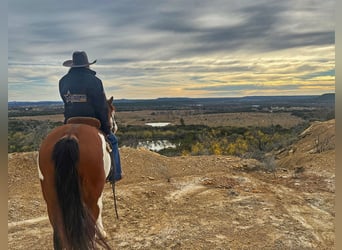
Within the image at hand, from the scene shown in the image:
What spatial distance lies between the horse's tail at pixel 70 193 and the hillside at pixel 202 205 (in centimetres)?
135

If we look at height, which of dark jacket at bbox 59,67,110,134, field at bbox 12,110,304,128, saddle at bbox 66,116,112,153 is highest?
dark jacket at bbox 59,67,110,134

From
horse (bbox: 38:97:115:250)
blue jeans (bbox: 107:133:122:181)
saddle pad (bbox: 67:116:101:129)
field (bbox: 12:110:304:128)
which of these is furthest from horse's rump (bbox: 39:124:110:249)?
field (bbox: 12:110:304:128)

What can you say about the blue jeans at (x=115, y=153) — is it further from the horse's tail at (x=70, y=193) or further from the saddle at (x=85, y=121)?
the horse's tail at (x=70, y=193)

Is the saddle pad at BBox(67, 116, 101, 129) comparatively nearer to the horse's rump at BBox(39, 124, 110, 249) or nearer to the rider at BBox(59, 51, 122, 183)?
the rider at BBox(59, 51, 122, 183)

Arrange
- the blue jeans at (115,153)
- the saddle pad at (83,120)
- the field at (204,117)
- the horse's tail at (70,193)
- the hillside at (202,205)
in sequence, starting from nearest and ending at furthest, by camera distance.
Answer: the horse's tail at (70,193) → the saddle pad at (83,120) → the blue jeans at (115,153) → the hillside at (202,205) → the field at (204,117)

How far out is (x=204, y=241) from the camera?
4168 millimetres

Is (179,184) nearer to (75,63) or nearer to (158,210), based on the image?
(158,210)

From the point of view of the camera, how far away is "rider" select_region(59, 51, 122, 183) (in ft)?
11.1

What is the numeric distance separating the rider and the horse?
41 centimetres

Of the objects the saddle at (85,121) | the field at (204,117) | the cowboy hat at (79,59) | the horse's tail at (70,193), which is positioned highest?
the cowboy hat at (79,59)

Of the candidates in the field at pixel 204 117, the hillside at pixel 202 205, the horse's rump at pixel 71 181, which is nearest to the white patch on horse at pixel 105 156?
the horse's rump at pixel 71 181

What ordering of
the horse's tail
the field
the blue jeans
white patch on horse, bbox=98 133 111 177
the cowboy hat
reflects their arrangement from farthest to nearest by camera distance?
the field < the blue jeans < the cowboy hat < white patch on horse, bbox=98 133 111 177 < the horse's tail

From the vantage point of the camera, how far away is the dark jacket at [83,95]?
337cm

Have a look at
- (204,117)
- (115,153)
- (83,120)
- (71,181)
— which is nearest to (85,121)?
(83,120)
